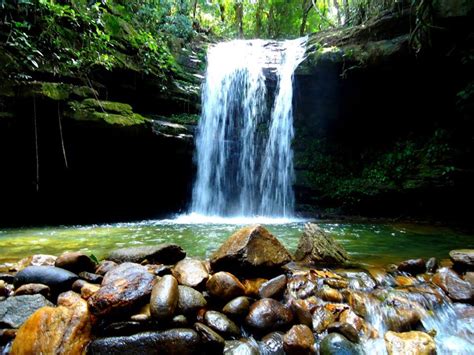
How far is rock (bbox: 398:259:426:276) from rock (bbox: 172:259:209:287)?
8.14 ft

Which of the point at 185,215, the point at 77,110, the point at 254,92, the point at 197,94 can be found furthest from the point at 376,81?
the point at 77,110

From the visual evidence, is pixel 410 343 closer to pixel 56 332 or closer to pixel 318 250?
pixel 318 250

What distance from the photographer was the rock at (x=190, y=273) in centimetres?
308

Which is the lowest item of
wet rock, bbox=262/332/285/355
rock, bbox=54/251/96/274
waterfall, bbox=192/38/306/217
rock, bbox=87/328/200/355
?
wet rock, bbox=262/332/285/355

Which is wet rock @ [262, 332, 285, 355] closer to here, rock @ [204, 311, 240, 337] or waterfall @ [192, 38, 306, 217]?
rock @ [204, 311, 240, 337]

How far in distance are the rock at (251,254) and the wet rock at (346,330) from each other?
956 mm

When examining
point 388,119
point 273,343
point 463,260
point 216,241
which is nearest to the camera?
point 273,343

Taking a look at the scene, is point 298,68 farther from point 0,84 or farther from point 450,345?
point 450,345

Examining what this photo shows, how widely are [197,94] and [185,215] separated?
4.73m

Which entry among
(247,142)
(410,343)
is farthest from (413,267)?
(247,142)

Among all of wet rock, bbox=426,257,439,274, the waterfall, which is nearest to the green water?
wet rock, bbox=426,257,439,274

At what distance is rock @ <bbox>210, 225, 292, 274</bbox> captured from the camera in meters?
3.38

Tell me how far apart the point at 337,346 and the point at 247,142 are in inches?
389

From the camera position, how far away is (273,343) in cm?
261
